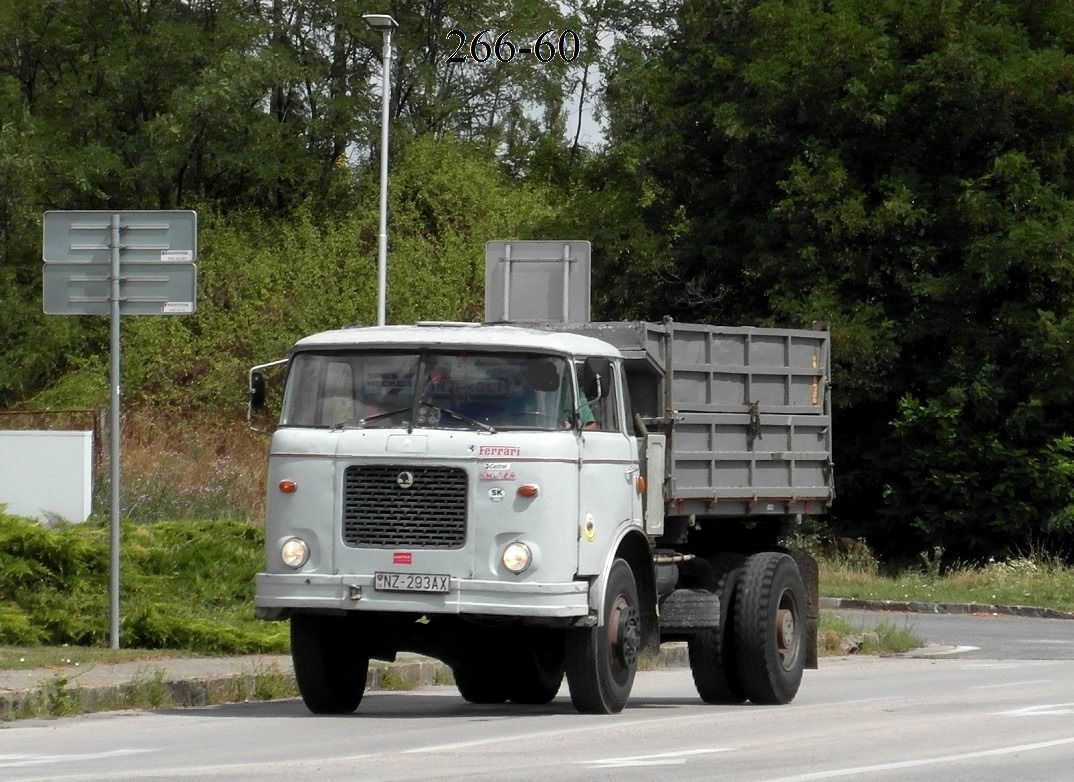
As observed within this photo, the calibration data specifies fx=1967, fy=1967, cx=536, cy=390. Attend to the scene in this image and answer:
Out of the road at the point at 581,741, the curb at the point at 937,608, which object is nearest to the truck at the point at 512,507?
the road at the point at 581,741

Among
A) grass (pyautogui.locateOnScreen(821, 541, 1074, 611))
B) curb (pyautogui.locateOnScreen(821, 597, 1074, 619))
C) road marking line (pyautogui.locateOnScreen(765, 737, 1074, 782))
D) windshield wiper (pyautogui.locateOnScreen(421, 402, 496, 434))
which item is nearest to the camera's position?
road marking line (pyautogui.locateOnScreen(765, 737, 1074, 782))

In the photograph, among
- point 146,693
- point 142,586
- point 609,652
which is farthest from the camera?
point 142,586

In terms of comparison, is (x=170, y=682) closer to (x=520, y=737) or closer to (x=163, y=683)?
(x=163, y=683)

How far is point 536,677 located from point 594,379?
2974 millimetres

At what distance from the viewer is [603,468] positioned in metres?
13.4

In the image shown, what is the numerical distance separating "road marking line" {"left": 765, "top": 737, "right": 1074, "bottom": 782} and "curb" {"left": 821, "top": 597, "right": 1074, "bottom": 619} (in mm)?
18785

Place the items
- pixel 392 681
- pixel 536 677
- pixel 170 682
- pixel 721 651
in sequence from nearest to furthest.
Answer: pixel 170 682
pixel 721 651
pixel 536 677
pixel 392 681

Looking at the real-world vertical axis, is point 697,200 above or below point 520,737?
above

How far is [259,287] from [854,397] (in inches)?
781

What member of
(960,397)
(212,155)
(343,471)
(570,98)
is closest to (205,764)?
(343,471)

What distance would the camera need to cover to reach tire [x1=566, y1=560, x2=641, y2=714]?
513 inches

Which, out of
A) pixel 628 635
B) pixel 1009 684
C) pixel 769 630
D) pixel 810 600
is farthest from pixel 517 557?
pixel 1009 684

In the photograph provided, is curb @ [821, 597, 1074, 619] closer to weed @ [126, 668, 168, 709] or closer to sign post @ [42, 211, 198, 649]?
sign post @ [42, 211, 198, 649]

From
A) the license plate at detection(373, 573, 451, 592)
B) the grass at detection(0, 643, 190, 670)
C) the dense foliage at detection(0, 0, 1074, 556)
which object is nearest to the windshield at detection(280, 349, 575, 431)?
the license plate at detection(373, 573, 451, 592)
